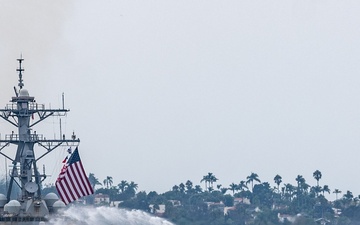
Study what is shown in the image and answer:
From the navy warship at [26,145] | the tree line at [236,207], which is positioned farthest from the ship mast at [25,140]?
the tree line at [236,207]

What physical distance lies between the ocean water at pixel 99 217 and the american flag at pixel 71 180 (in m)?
0.70

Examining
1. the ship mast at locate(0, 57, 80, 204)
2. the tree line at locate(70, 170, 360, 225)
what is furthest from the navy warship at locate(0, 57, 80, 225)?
the tree line at locate(70, 170, 360, 225)

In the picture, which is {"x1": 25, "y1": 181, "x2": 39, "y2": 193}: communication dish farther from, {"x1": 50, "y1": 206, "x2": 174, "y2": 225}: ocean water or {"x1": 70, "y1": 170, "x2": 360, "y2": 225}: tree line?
{"x1": 70, "y1": 170, "x2": 360, "y2": 225}: tree line

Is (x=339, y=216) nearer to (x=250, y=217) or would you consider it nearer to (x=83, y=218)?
(x=250, y=217)

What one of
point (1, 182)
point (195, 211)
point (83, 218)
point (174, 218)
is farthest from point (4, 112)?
point (195, 211)

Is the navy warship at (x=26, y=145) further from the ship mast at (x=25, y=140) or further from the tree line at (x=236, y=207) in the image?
the tree line at (x=236, y=207)

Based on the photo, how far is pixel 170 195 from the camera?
17338 centimetres

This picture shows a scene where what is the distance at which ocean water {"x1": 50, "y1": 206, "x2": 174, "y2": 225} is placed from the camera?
6912 cm

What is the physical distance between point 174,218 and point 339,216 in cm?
4524

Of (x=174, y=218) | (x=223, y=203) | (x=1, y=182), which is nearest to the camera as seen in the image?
(x=1, y=182)

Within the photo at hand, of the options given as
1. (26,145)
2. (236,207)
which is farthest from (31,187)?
(236,207)

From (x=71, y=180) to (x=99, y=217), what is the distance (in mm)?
2411

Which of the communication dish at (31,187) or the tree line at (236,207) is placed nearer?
the communication dish at (31,187)

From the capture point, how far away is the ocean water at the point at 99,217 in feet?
227
